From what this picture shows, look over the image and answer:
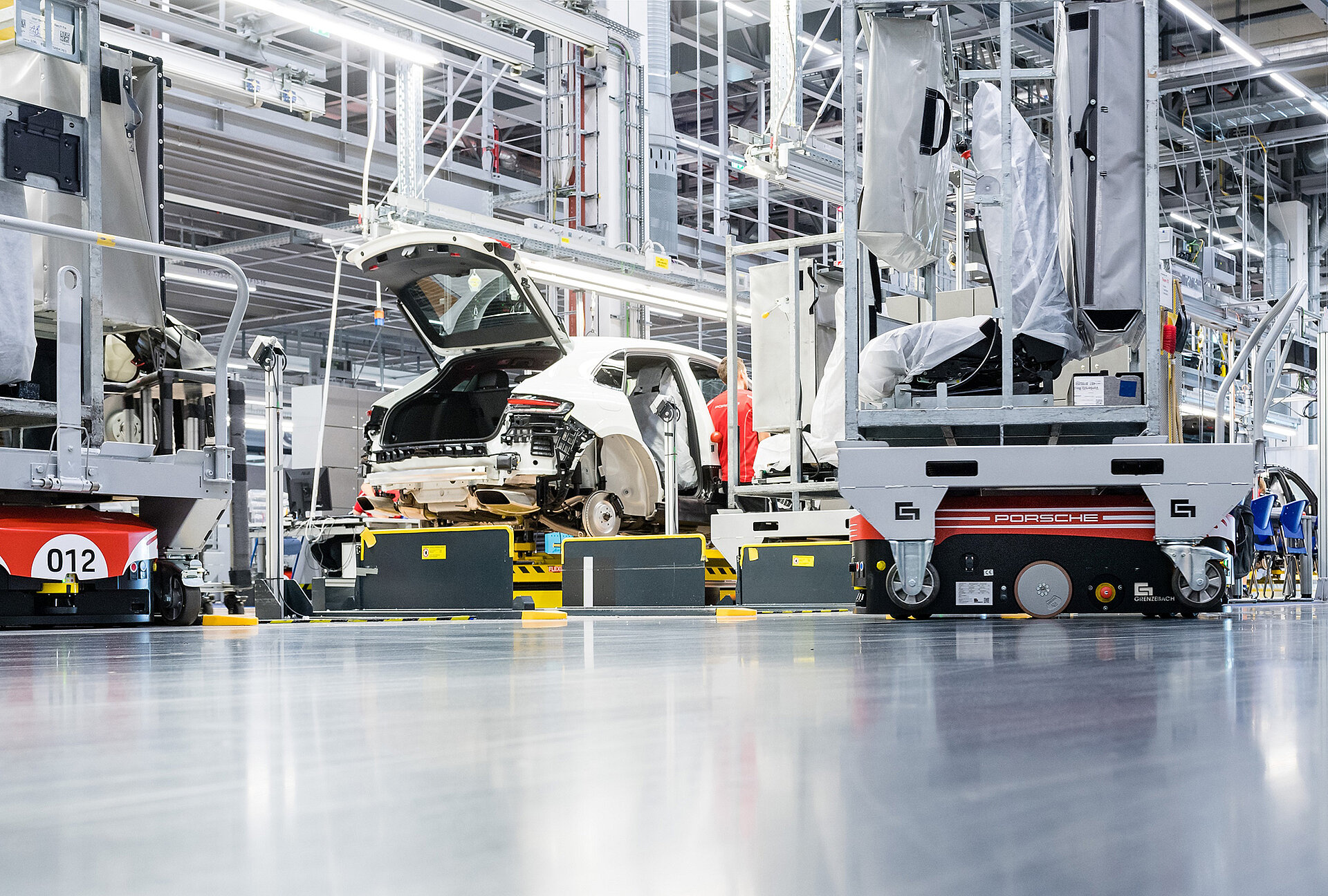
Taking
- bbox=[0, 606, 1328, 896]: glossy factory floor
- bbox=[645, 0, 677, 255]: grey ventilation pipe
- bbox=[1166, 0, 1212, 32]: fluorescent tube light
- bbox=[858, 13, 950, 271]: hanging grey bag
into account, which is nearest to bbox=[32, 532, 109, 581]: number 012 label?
bbox=[0, 606, 1328, 896]: glossy factory floor

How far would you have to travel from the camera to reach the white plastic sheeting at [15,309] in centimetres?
498

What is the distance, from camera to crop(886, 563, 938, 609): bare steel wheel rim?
4.76 meters

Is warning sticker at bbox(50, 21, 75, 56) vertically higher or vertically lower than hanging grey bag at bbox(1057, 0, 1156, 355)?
higher

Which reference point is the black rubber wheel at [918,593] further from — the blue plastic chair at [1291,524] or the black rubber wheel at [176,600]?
the blue plastic chair at [1291,524]

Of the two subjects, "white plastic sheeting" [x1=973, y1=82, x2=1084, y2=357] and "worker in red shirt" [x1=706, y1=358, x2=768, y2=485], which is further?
"worker in red shirt" [x1=706, y1=358, x2=768, y2=485]

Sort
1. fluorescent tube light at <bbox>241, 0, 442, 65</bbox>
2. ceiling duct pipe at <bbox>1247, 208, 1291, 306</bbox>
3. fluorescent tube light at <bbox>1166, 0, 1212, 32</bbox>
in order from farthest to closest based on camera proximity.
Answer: ceiling duct pipe at <bbox>1247, 208, 1291, 306</bbox> → fluorescent tube light at <bbox>1166, 0, 1212, 32</bbox> → fluorescent tube light at <bbox>241, 0, 442, 65</bbox>

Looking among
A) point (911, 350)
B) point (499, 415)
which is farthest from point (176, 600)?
point (911, 350)

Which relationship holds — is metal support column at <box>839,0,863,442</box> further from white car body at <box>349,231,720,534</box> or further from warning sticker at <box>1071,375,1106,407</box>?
white car body at <box>349,231,720,534</box>

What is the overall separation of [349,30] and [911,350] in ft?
18.5

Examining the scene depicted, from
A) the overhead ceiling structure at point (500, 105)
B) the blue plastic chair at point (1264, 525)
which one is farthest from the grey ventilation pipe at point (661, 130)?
the blue plastic chair at point (1264, 525)

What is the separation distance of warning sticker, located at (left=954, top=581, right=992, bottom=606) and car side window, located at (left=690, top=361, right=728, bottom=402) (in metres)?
4.93

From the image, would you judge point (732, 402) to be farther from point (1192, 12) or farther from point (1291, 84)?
point (1291, 84)

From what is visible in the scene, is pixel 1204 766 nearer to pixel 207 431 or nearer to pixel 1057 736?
pixel 1057 736

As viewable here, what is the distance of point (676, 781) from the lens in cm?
109
